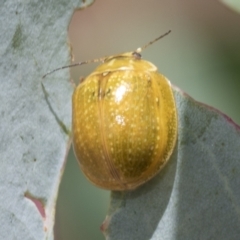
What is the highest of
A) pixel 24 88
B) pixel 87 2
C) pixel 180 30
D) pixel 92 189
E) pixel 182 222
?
pixel 87 2

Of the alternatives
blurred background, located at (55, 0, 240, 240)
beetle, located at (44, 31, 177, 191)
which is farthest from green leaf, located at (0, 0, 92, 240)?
blurred background, located at (55, 0, 240, 240)

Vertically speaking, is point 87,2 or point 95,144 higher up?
point 87,2

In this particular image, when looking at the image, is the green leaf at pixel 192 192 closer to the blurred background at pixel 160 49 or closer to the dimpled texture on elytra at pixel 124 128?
the dimpled texture on elytra at pixel 124 128

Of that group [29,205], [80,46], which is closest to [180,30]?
[80,46]

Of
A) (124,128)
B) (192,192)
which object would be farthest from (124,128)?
(192,192)

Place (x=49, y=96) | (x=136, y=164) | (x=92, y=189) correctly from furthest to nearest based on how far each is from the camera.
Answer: (x=92, y=189), (x=49, y=96), (x=136, y=164)

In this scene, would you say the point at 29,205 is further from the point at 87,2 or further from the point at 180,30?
the point at 180,30
